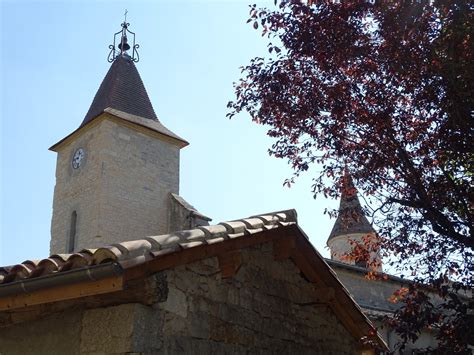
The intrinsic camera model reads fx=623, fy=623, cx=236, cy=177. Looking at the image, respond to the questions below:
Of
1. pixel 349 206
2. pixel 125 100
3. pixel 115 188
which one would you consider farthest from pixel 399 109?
pixel 125 100

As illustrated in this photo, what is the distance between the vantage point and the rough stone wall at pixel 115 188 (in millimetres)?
24219

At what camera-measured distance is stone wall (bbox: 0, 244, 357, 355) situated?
4.87 m

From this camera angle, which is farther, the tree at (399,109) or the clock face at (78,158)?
the clock face at (78,158)

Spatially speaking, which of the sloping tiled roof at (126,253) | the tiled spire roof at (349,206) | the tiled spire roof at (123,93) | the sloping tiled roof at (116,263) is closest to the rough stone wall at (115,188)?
the tiled spire roof at (123,93)

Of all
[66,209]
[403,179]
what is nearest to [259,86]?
[403,179]

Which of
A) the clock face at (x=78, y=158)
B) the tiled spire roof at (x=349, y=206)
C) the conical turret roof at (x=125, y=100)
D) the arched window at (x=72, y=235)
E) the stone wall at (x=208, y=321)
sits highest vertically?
the conical turret roof at (x=125, y=100)

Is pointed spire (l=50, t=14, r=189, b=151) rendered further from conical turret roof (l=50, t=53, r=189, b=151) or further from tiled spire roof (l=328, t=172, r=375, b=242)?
tiled spire roof (l=328, t=172, r=375, b=242)

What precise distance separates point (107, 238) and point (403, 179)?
1899cm

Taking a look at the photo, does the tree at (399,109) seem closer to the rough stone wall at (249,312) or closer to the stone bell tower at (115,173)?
the rough stone wall at (249,312)

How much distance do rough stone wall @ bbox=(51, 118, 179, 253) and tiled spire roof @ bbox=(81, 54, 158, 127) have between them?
1.14 meters

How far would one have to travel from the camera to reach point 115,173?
24891mm

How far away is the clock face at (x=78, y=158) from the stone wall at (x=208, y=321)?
20.1 meters

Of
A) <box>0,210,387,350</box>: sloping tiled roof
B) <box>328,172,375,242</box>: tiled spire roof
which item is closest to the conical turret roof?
<box>328,172,375,242</box>: tiled spire roof

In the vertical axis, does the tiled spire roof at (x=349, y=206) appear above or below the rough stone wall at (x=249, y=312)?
above
